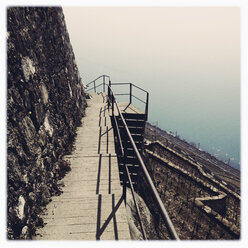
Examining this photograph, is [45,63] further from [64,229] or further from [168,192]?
[168,192]

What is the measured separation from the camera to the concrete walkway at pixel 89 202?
11.2ft

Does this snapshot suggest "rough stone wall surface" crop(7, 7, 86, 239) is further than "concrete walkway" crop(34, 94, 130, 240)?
No

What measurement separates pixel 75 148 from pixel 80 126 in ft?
6.40

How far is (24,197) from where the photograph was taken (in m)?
3.32

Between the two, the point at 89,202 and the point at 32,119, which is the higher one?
the point at 32,119

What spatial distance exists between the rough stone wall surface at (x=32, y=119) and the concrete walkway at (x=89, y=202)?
28cm

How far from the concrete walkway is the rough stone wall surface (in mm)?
284

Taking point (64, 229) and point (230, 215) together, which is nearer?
point (64, 229)

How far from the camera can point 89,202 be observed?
161 inches

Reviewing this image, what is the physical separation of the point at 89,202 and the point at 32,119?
219cm

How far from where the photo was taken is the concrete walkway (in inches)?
134

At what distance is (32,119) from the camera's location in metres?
4.08

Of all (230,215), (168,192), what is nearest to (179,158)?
(168,192)

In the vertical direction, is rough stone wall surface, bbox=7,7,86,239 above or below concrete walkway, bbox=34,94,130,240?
above
